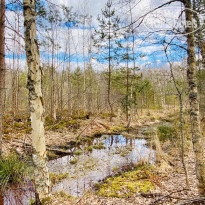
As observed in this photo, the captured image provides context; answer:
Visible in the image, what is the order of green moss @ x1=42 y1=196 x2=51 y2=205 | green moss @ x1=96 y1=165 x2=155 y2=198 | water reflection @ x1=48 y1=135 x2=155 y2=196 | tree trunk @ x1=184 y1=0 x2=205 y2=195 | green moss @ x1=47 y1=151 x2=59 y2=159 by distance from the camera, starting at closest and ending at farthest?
tree trunk @ x1=184 y1=0 x2=205 y2=195 → green moss @ x1=42 y1=196 x2=51 y2=205 → green moss @ x1=96 y1=165 x2=155 y2=198 → water reflection @ x1=48 y1=135 x2=155 y2=196 → green moss @ x1=47 y1=151 x2=59 y2=159

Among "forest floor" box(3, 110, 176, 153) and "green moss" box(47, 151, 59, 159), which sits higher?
"forest floor" box(3, 110, 176, 153)

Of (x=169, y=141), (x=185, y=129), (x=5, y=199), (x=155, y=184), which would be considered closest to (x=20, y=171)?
(x=5, y=199)

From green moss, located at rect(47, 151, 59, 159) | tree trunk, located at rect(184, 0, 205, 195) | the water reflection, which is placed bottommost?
the water reflection

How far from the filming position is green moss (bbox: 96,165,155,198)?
3.79m

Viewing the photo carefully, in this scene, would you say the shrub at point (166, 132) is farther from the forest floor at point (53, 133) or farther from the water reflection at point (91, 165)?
the forest floor at point (53, 133)

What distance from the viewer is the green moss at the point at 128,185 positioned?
3.79m

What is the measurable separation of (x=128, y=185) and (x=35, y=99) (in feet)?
11.0

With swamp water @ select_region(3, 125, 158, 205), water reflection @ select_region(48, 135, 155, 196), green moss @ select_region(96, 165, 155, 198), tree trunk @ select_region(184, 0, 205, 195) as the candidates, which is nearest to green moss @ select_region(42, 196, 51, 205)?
swamp water @ select_region(3, 125, 158, 205)

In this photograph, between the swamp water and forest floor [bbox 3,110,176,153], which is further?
forest floor [bbox 3,110,176,153]

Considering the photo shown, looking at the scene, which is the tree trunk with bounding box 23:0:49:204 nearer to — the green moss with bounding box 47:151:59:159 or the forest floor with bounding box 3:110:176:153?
the forest floor with bounding box 3:110:176:153

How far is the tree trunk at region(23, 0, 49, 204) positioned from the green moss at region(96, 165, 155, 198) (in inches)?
70.8

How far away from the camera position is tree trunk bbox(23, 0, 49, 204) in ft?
8.66

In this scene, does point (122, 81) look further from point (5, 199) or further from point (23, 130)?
point (5, 199)

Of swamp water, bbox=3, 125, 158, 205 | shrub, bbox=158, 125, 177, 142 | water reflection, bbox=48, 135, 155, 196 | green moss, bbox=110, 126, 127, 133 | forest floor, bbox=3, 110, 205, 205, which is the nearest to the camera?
forest floor, bbox=3, 110, 205, 205
